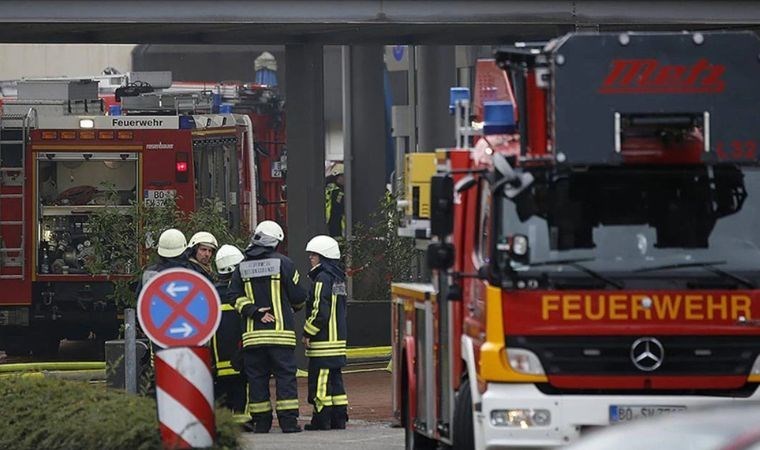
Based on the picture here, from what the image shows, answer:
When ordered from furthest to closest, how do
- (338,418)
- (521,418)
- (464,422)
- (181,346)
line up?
(338,418) → (464,422) → (181,346) → (521,418)

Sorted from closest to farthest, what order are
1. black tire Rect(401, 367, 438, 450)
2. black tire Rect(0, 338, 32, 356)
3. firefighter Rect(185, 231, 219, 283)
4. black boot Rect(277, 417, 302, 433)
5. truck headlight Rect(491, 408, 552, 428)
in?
truck headlight Rect(491, 408, 552, 428) < black tire Rect(401, 367, 438, 450) < black boot Rect(277, 417, 302, 433) < firefighter Rect(185, 231, 219, 283) < black tire Rect(0, 338, 32, 356)

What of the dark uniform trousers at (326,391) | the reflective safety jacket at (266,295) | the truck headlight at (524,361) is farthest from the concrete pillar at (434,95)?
the truck headlight at (524,361)

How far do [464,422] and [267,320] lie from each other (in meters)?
4.59

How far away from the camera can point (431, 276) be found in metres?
11.2

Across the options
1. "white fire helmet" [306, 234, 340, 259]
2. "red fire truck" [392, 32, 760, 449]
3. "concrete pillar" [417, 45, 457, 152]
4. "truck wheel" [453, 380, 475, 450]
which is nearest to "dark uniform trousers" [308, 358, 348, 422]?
"white fire helmet" [306, 234, 340, 259]

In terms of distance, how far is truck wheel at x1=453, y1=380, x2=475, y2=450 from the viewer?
991 centimetres

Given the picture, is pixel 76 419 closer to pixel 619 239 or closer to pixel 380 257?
pixel 619 239

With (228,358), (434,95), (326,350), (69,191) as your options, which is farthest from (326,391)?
(434,95)

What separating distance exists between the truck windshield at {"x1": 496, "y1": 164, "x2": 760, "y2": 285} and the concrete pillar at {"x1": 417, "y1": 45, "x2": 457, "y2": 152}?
46.8ft

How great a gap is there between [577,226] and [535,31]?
9.60m

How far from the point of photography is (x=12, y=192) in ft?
67.7

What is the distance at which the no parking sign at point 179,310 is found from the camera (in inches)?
374

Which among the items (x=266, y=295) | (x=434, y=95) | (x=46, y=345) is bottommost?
(x=46, y=345)

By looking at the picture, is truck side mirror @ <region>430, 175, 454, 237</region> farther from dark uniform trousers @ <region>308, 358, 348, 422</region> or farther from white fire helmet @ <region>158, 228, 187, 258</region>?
white fire helmet @ <region>158, 228, 187, 258</region>
